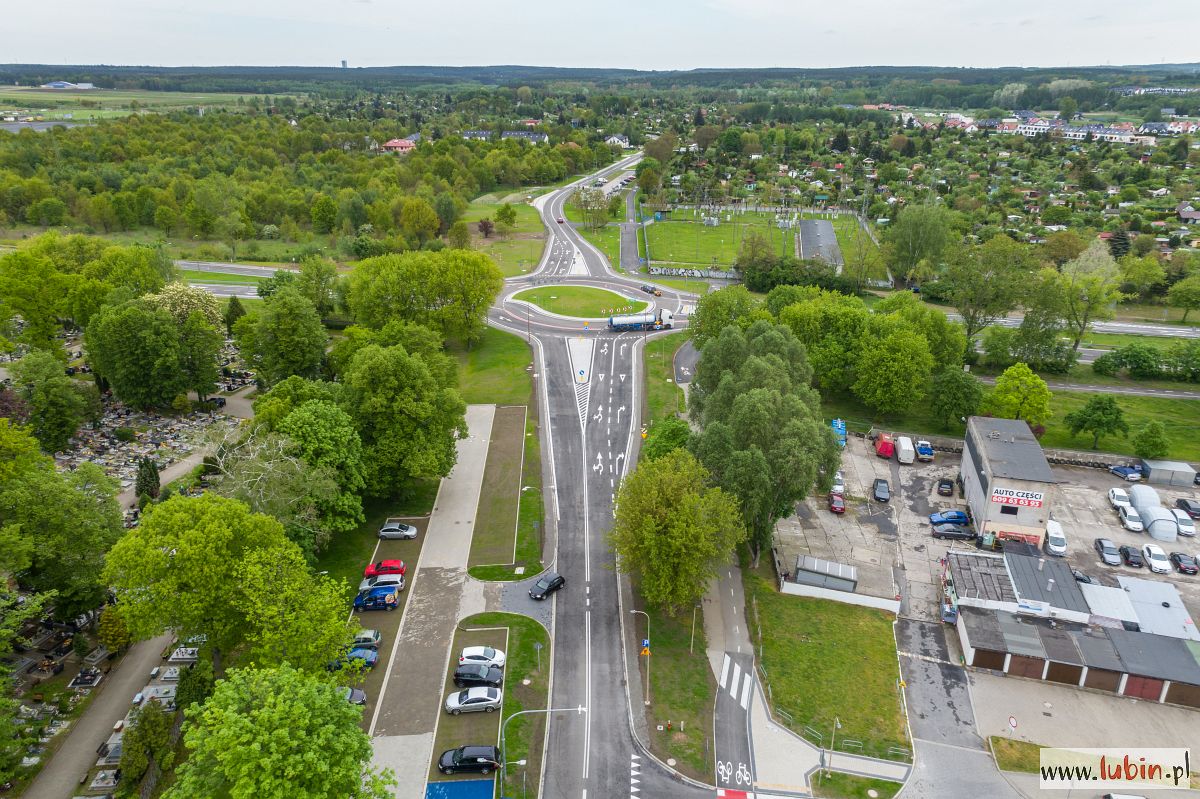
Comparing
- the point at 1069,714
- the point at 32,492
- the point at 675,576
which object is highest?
the point at 32,492

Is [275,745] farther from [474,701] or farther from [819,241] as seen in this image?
[819,241]

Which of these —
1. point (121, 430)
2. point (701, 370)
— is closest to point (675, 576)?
point (701, 370)

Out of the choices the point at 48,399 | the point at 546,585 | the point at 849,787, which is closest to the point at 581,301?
the point at 546,585

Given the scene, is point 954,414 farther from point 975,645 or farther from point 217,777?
point 217,777

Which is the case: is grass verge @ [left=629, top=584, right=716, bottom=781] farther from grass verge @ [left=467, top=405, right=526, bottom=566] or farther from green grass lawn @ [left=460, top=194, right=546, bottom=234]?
green grass lawn @ [left=460, top=194, right=546, bottom=234]

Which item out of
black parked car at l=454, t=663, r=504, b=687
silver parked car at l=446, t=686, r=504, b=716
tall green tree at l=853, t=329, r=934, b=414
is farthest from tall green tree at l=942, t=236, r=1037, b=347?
silver parked car at l=446, t=686, r=504, b=716
